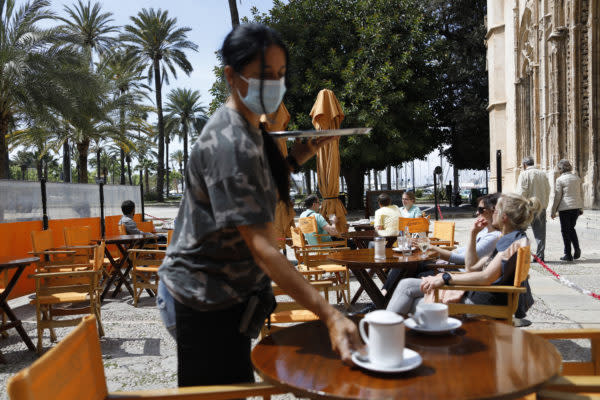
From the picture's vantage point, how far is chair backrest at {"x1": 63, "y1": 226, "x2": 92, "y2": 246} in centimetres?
750

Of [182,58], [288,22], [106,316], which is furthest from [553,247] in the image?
[182,58]

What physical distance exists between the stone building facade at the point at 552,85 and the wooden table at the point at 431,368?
14474 mm

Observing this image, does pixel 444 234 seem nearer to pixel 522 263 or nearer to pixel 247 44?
pixel 522 263

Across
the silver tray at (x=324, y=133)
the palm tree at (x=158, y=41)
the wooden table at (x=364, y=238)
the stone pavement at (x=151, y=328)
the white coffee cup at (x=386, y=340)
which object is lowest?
the stone pavement at (x=151, y=328)

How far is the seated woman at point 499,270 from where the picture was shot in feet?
11.6

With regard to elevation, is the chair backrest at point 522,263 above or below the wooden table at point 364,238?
above

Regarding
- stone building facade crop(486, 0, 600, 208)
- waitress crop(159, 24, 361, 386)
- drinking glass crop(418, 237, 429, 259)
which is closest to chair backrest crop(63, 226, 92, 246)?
drinking glass crop(418, 237, 429, 259)

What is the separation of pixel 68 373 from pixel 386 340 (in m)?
0.88

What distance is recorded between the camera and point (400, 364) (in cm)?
141

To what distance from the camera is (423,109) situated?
22.2 m

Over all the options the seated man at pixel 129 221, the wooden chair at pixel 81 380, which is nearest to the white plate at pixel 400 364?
the wooden chair at pixel 81 380

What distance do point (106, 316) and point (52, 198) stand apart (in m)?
3.80

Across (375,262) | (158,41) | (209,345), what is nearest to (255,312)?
(209,345)

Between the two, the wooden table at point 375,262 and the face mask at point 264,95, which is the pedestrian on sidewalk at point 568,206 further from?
the face mask at point 264,95
